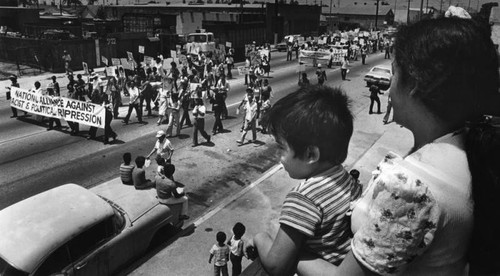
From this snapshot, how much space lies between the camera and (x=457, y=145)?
1380 millimetres

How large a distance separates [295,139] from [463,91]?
78 cm

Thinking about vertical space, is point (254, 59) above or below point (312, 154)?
below

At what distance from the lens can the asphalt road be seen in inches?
429

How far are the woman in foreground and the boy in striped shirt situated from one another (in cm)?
39

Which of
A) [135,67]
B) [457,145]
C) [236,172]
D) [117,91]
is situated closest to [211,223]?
[236,172]

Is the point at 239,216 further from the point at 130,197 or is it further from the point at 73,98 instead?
the point at 73,98

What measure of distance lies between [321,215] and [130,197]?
6.74m

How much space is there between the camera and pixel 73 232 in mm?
6055

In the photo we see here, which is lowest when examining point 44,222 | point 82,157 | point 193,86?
point 82,157

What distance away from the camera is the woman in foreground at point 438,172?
1.21 meters

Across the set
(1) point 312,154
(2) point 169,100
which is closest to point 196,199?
(2) point 169,100

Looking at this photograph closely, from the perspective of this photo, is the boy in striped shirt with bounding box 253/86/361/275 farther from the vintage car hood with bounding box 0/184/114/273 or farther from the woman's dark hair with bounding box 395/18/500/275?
the vintage car hood with bounding box 0/184/114/273

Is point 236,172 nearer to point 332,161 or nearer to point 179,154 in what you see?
point 179,154

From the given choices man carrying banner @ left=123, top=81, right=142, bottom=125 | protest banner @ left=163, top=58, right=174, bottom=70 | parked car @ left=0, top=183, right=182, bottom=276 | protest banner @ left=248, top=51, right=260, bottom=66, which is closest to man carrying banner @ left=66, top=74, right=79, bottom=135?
man carrying banner @ left=123, top=81, right=142, bottom=125
